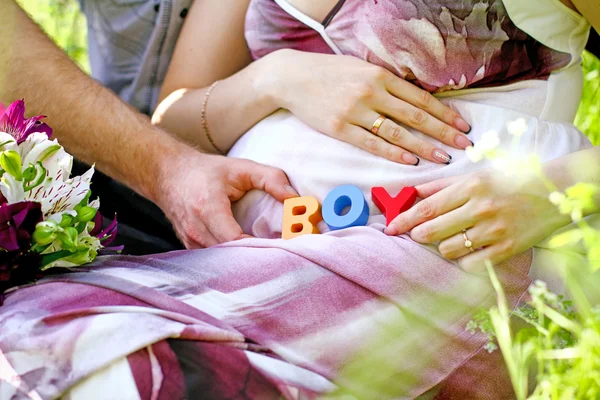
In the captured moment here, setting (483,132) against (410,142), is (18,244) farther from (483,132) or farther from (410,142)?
(483,132)

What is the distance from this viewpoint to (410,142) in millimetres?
1351

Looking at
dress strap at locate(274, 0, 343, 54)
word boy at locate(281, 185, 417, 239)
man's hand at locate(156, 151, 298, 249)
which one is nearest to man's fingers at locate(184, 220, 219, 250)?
man's hand at locate(156, 151, 298, 249)

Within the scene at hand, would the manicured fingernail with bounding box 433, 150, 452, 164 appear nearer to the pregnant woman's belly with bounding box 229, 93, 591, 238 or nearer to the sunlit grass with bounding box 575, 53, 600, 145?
the pregnant woman's belly with bounding box 229, 93, 591, 238

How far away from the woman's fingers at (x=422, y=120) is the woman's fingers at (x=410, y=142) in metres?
0.02

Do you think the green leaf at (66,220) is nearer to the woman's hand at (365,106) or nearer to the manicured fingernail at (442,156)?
the woman's hand at (365,106)

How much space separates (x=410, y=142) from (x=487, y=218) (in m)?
0.23

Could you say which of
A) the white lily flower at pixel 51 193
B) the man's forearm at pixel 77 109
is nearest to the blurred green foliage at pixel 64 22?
the man's forearm at pixel 77 109

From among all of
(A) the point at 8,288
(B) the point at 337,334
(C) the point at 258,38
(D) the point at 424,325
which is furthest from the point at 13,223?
(C) the point at 258,38

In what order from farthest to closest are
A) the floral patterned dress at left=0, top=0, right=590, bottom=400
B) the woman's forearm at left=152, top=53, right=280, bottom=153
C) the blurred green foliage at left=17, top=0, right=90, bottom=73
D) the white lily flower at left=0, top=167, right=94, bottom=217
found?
the blurred green foliage at left=17, top=0, right=90, bottom=73
the woman's forearm at left=152, top=53, right=280, bottom=153
the white lily flower at left=0, top=167, right=94, bottom=217
the floral patterned dress at left=0, top=0, right=590, bottom=400

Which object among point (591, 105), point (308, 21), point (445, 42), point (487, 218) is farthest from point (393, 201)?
point (591, 105)

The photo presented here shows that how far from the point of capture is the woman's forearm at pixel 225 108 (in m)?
1.53

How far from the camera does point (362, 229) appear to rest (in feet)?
4.05

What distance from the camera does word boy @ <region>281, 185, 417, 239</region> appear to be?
1.27 meters

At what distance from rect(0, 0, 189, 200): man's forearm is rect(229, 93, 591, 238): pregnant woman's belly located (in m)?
0.23
